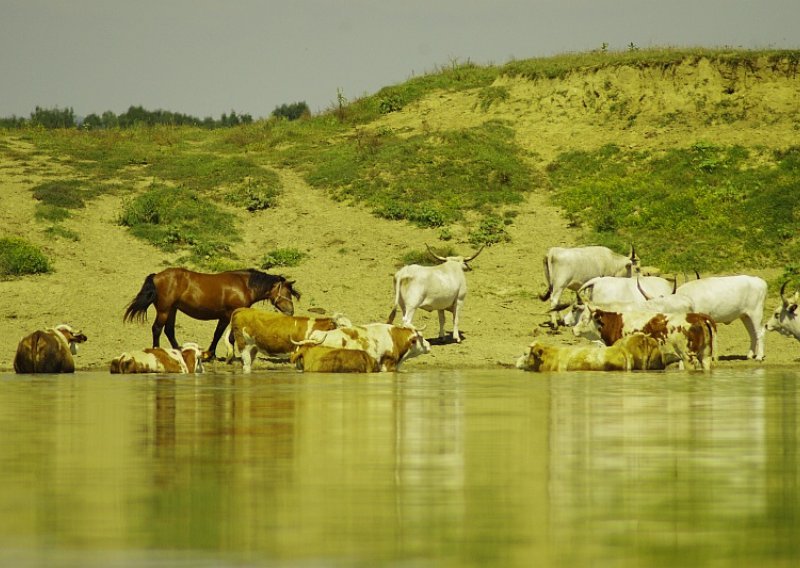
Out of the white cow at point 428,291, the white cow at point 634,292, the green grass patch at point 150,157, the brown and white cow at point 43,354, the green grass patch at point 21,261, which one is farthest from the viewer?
the green grass patch at point 150,157

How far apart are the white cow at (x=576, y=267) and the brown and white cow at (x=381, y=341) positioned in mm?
7571

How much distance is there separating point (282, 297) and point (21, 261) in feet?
24.8

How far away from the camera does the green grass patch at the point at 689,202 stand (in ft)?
104

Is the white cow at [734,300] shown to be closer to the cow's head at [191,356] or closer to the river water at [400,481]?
the cow's head at [191,356]

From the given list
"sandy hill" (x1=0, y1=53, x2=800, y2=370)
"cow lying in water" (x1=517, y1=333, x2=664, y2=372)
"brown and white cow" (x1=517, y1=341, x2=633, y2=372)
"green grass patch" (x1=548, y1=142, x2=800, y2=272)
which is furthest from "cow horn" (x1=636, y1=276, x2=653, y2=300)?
"green grass patch" (x1=548, y1=142, x2=800, y2=272)

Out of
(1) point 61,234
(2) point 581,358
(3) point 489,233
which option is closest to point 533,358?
(2) point 581,358

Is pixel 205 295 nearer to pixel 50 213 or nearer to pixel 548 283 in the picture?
pixel 548 283

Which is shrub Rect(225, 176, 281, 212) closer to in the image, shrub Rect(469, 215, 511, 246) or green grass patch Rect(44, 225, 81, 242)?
green grass patch Rect(44, 225, 81, 242)

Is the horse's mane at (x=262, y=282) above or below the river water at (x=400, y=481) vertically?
above

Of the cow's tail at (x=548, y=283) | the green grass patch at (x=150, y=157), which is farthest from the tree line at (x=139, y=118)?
the cow's tail at (x=548, y=283)

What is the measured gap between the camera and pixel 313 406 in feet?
43.0

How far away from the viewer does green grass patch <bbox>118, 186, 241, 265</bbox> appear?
105ft

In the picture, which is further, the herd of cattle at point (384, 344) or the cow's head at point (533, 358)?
the cow's head at point (533, 358)

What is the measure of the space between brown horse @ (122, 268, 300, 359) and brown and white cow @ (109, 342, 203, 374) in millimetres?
3142
